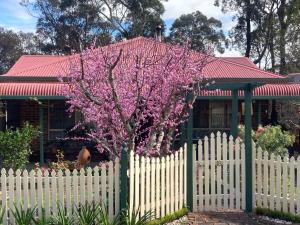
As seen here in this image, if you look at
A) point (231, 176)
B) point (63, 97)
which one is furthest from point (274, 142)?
point (63, 97)

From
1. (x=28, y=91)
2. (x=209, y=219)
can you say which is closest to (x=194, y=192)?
(x=209, y=219)

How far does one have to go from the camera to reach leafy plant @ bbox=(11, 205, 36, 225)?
6703 mm

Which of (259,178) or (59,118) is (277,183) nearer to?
(259,178)

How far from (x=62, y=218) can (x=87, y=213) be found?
0.34 meters

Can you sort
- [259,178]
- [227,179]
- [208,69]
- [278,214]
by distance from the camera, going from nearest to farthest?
1. [278,214]
2. [259,178]
3. [227,179]
4. [208,69]

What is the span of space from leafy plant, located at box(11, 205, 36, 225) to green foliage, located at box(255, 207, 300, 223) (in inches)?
143

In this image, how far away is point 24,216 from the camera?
22.1ft

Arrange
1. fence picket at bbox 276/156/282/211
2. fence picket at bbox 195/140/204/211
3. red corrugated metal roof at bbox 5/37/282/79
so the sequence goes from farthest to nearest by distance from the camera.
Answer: red corrugated metal roof at bbox 5/37/282/79 → fence picket at bbox 195/140/204/211 → fence picket at bbox 276/156/282/211

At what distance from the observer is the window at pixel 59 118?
1738 centimetres

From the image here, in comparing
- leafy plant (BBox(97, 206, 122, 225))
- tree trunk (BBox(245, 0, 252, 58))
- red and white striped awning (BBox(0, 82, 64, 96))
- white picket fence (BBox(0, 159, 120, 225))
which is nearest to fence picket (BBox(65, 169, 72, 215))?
white picket fence (BBox(0, 159, 120, 225))

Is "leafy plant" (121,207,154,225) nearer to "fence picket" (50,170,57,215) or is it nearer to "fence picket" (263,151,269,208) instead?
"fence picket" (50,170,57,215)

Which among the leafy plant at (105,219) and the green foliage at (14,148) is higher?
the green foliage at (14,148)

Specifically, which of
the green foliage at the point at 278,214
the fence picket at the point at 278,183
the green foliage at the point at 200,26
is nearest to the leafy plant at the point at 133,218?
the green foliage at the point at 278,214

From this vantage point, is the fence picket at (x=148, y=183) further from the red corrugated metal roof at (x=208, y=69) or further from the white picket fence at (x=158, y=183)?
the red corrugated metal roof at (x=208, y=69)
